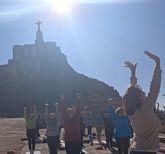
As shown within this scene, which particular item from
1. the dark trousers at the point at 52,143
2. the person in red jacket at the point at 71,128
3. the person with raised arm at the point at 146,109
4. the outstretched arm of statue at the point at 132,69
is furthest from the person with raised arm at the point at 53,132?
the person with raised arm at the point at 146,109

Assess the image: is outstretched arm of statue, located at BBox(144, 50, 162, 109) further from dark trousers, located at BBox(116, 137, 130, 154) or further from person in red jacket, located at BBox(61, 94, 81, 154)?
dark trousers, located at BBox(116, 137, 130, 154)

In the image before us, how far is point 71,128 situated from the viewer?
11664 millimetres

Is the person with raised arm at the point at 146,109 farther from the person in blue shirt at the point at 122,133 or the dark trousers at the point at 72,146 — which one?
the person in blue shirt at the point at 122,133

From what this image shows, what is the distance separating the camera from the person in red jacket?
11633 mm

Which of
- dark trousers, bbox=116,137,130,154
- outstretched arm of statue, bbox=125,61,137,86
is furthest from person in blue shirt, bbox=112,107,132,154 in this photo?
outstretched arm of statue, bbox=125,61,137,86

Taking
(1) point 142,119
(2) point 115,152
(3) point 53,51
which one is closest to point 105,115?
(2) point 115,152

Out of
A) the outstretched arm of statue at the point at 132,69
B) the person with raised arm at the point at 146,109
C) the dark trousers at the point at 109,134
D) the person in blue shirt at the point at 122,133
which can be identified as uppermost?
the outstretched arm of statue at the point at 132,69

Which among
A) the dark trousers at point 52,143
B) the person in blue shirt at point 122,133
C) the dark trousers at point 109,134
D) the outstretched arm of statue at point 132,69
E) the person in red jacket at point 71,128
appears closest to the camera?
the outstretched arm of statue at point 132,69

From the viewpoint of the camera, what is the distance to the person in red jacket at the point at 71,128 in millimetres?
11633

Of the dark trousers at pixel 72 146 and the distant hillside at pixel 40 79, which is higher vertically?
the distant hillside at pixel 40 79

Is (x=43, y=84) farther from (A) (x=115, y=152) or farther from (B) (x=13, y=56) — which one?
(A) (x=115, y=152)

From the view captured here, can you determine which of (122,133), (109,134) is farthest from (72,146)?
(109,134)

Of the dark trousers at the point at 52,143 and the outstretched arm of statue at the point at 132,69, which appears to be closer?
the outstretched arm of statue at the point at 132,69

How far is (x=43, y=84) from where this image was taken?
507 ft
